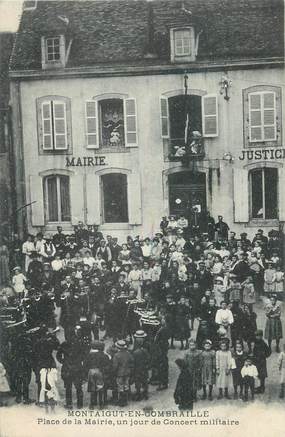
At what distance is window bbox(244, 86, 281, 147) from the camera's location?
40.8ft

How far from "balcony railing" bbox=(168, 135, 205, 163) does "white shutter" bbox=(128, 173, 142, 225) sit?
3.46 ft

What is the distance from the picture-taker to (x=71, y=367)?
9336 millimetres

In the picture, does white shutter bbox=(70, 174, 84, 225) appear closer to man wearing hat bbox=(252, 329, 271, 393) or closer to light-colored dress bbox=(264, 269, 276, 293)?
light-colored dress bbox=(264, 269, 276, 293)

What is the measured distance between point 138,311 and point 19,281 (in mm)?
2743

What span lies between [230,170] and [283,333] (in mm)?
4691

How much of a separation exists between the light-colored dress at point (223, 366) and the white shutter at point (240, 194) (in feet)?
15.1

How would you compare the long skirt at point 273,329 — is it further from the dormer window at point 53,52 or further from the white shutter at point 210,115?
the dormer window at point 53,52

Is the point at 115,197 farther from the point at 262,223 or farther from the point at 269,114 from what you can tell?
the point at 269,114

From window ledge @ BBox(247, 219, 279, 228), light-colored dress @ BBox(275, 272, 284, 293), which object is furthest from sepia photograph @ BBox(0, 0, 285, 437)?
window ledge @ BBox(247, 219, 279, 228)

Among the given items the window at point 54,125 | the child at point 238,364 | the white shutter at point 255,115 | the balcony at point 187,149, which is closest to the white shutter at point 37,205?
the window at point 54,125

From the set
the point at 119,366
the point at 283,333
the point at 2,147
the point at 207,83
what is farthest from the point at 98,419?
the point at 207,83

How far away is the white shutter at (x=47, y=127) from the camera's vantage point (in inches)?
535

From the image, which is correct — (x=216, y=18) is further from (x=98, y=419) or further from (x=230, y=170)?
(x=98, y=419)

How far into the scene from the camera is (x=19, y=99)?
14.4 m
